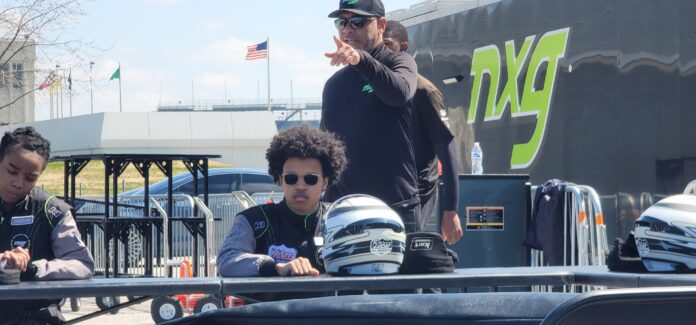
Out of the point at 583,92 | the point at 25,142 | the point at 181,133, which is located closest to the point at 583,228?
the point at 583,92

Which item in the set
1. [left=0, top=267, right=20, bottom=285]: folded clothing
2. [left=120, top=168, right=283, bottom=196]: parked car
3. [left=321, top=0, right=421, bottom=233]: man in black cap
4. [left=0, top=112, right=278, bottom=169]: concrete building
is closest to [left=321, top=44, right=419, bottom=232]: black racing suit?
[left=321, top=0, right=421, bottom=233]: man in black cap

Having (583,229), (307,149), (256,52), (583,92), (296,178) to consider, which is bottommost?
(583,229)

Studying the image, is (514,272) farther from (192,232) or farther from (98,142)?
(98,142)

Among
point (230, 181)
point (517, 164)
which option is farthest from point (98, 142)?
point (517, 164)

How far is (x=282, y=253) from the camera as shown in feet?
14.7

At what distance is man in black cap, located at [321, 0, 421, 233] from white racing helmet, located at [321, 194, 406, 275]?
3.74 feet

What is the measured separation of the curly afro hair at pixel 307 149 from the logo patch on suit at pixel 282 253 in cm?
37

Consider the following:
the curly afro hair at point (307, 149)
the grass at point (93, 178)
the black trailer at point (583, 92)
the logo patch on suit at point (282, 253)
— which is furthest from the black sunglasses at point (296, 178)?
the grass at point (93, 178)

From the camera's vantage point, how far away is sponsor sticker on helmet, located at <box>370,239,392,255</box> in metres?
3.90

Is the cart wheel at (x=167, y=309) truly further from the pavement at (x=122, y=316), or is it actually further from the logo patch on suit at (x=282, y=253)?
the logo patch on suit at (x=282, y=253)

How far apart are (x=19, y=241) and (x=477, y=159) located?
642cm

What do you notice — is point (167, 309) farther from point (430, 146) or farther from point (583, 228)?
point (430, 146)

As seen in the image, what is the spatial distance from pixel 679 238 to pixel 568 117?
537cm

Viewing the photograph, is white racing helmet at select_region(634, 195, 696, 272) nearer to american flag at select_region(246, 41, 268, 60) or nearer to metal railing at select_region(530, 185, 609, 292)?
metal railing at select_region(530, 185, 609, 292)
